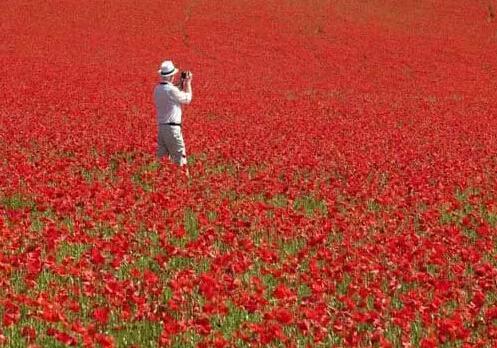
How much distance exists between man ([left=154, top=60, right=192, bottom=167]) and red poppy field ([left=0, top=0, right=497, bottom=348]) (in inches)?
20.7

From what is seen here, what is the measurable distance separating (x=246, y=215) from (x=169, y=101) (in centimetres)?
452

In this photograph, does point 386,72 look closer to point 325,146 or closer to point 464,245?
point 325,146

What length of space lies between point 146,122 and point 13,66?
16.0 metres

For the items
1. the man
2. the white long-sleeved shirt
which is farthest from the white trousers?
the white long-sleeved shirt

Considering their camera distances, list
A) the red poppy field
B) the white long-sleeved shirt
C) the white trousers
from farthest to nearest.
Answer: the white trousers → the white long-sleeved shirt → the red poppy field

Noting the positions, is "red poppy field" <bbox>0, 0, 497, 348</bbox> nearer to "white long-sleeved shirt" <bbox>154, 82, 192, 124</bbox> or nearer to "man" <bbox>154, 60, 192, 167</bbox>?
"man" <bbox>154, 60, 192, 167</bbox>

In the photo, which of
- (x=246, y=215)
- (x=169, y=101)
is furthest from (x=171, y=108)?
(x=246, y=215)

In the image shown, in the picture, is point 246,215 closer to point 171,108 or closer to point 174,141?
point 174,141

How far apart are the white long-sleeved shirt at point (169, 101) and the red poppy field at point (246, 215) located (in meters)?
0.96

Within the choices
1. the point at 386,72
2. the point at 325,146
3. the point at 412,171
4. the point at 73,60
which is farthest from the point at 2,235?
the point at 386,72

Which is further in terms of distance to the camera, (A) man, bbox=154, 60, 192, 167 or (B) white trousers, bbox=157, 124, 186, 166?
(B) white trousers, bbox=157, 124, 186, 166

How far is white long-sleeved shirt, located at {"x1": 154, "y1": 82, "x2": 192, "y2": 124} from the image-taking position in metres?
12.6

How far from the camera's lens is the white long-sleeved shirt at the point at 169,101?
1258cm

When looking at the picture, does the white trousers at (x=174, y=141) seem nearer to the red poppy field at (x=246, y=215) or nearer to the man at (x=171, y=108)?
the man at (x=171, y=108)
